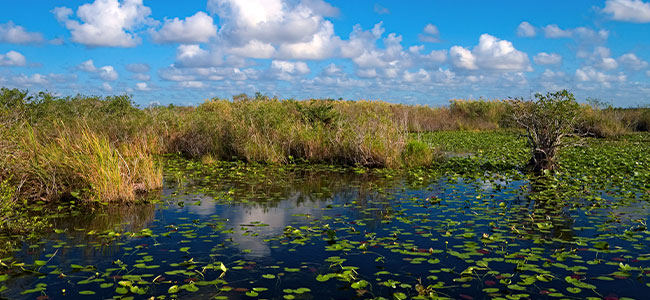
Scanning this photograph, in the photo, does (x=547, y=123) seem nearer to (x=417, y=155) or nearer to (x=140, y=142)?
(x=417, y=155)

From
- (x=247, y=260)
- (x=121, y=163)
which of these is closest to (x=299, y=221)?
(x=247, y=260)

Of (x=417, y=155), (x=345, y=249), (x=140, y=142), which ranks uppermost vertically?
(x=140, y=142)

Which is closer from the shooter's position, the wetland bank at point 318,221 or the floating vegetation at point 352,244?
the floating vegetation at point 352,244

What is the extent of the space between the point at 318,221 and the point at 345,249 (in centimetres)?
161

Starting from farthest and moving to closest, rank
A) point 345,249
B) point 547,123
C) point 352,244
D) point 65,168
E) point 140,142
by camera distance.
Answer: point 140,142 < point 547,123 < point 65,168 < point 352,244 < point 345,249

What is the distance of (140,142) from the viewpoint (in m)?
15.8

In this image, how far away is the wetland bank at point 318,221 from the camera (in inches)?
195

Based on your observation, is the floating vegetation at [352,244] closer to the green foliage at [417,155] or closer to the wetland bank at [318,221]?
the wetland bank at [318,221]

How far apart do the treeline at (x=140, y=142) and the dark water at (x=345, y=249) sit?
0.96 meters

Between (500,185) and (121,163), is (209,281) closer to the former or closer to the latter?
(121,163)

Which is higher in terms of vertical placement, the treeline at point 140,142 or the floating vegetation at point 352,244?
the treeline at point 140,142

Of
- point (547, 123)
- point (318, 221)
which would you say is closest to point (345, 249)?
point (318, 221)

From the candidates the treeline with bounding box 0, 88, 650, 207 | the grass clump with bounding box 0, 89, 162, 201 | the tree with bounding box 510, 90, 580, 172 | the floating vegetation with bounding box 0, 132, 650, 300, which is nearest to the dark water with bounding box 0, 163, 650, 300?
the floating vegetation with bounding box 0, 132, 650, 300

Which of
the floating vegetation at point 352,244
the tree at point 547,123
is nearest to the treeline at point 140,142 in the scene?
the floating vegetation at point 352,244
